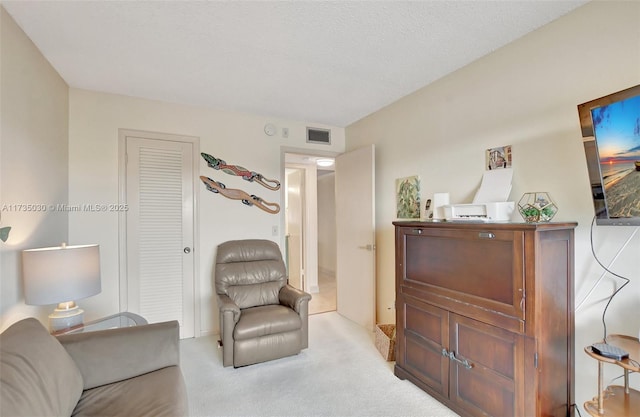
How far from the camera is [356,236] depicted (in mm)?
3559

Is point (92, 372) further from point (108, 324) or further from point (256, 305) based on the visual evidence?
point (256, 305)

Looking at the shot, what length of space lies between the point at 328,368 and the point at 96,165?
2890 mm

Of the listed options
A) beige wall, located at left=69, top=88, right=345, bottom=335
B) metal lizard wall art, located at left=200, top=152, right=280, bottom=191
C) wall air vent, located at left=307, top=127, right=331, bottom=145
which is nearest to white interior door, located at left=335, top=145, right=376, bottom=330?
wall air vent, located at left=307, top=127, right=331, bottom=145

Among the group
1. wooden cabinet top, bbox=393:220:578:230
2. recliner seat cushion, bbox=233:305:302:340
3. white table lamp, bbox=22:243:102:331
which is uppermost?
wooden cabinet top, bbox=393:220:578:230

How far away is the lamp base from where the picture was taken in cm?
187

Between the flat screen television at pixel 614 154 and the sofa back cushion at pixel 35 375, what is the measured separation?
2.62 meters

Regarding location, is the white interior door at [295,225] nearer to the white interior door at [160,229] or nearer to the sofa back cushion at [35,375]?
the white interior door at [160,229]

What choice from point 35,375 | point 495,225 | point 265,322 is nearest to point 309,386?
point 265,322

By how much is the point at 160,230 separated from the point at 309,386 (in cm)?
214

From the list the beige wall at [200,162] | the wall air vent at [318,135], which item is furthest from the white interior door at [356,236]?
the beige wall at [200,162]

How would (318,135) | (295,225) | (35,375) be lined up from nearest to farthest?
1. (35,375)
2. (318,135)
3. (295,225)

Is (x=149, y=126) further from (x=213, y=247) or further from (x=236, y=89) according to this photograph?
(x=213, y=247)

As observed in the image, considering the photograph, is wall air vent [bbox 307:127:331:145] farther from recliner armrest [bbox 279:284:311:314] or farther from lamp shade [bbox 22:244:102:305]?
lamp shade [bbox 22:244:102:305]

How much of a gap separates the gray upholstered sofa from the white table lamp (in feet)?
1.11
